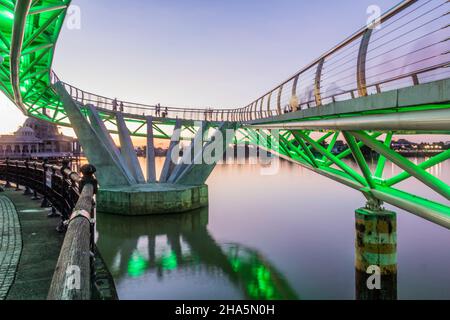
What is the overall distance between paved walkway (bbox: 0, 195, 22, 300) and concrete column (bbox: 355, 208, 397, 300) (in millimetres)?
7986

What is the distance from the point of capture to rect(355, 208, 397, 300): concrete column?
8367mm

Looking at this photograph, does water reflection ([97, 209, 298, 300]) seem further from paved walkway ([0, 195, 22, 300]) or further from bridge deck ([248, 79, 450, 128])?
bridge deck ([248, 79, 450, 128])

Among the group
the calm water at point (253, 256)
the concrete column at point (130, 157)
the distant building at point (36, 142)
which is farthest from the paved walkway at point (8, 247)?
the distant building at point (36, 142)

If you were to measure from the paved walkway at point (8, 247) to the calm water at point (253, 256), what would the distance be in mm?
3882

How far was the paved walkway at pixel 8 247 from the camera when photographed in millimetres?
4372

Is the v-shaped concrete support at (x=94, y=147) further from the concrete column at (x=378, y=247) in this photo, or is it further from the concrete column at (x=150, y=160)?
the concrete column at (x=378, y=247)

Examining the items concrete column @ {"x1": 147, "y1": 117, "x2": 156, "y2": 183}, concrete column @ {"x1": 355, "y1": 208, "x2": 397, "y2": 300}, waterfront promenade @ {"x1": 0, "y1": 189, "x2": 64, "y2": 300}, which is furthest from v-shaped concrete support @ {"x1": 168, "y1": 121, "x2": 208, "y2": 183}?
concrete column @ {"x1": 355, "y1": 208, "x2": 397, "y2": 300}

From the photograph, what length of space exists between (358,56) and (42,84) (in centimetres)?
1921

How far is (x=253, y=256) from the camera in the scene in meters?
13.3

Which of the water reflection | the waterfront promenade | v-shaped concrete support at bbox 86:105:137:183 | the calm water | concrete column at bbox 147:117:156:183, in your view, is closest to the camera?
the waterfront promenade

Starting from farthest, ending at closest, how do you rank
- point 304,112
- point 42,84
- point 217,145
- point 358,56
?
point 217,145, point 42,84, point 304,112, point 358,56
